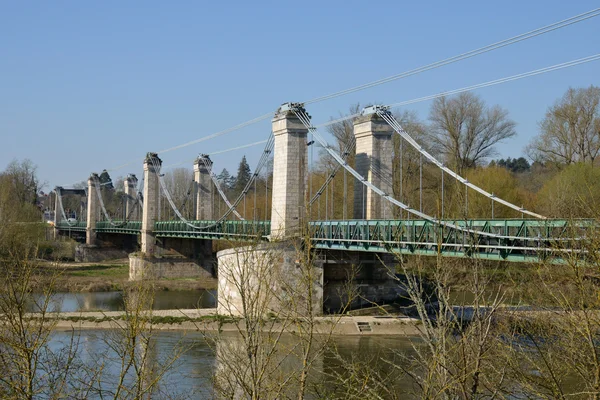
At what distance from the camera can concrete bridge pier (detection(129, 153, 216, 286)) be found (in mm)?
51812

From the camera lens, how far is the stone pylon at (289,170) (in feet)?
102

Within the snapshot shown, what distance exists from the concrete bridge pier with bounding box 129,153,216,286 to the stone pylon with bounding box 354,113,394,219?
835 inches

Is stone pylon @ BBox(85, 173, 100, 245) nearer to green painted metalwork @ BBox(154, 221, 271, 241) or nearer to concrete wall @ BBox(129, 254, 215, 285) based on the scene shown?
green painted metalwork @ BBox(154, 221, 271, 241)

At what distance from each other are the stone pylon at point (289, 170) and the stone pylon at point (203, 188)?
22.1 meters

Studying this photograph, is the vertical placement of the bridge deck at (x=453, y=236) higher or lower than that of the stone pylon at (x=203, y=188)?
lower

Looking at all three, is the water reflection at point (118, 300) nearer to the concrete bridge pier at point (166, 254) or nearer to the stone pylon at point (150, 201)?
the concrete bridge pier at point (166, 254)

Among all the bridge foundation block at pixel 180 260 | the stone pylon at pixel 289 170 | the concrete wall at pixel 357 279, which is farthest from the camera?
the bridge foundation block at pixel 180 260

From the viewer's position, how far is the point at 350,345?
24.4m

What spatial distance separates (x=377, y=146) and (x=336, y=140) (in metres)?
16.3

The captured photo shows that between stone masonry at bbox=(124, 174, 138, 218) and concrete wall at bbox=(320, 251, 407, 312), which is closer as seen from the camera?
concrete wall at bbox=(320, 251, 407, 312)

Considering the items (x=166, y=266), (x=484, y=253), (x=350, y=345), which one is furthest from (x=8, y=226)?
(x=484, y=253)

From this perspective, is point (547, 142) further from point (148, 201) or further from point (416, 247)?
point (148, 201)

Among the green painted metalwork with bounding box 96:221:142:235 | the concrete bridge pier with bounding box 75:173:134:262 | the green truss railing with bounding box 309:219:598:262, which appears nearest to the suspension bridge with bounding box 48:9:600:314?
the green truss railing with bounding box 309:219:598:262

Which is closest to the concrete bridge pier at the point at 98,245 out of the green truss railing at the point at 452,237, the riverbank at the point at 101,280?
the riverbank at the point at 101,280
